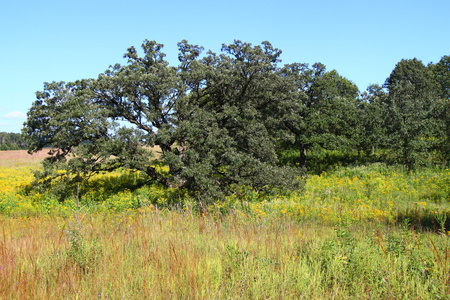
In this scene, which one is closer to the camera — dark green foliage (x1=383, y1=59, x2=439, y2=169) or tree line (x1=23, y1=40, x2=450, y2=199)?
tree line (x1=23, y1=40, x2=450, y2=199)

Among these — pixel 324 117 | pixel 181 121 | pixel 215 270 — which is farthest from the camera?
pixel 324 117

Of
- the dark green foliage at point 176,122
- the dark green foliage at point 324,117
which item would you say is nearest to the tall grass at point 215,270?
the dark green foliage at point 176,122

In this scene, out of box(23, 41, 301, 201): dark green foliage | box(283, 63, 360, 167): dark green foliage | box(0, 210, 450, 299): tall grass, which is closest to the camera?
box(0, 210, 450, 299): tall grass

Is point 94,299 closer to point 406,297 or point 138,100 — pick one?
point 406,297

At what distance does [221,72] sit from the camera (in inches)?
638

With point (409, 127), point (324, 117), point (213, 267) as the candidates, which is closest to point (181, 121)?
point (213, 267)

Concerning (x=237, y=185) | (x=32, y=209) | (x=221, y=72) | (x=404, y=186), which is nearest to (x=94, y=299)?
(x=237, y=185)

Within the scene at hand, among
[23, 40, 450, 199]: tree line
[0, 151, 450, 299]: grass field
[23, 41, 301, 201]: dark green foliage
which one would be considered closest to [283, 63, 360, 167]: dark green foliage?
[23, 40, 450, 199]: tree line

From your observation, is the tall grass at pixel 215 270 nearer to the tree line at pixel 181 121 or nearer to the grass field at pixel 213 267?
the grass field at pixel 213 267

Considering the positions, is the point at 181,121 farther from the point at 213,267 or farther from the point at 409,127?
the point at 409,127

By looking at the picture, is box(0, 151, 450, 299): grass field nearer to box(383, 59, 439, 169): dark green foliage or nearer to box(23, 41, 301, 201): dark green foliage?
box(23, 41, 301, 201): dark green foliage

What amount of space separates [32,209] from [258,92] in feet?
40.8

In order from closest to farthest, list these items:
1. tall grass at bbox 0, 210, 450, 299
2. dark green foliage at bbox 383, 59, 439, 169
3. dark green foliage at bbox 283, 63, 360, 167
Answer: tall grass at bbox 0, 210, 450, 299
dark green foliage at bbox 383, 59, 439, 169
dark green foliage at bbox 283, 63, 360, 167

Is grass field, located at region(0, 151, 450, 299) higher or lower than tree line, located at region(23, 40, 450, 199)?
lower
